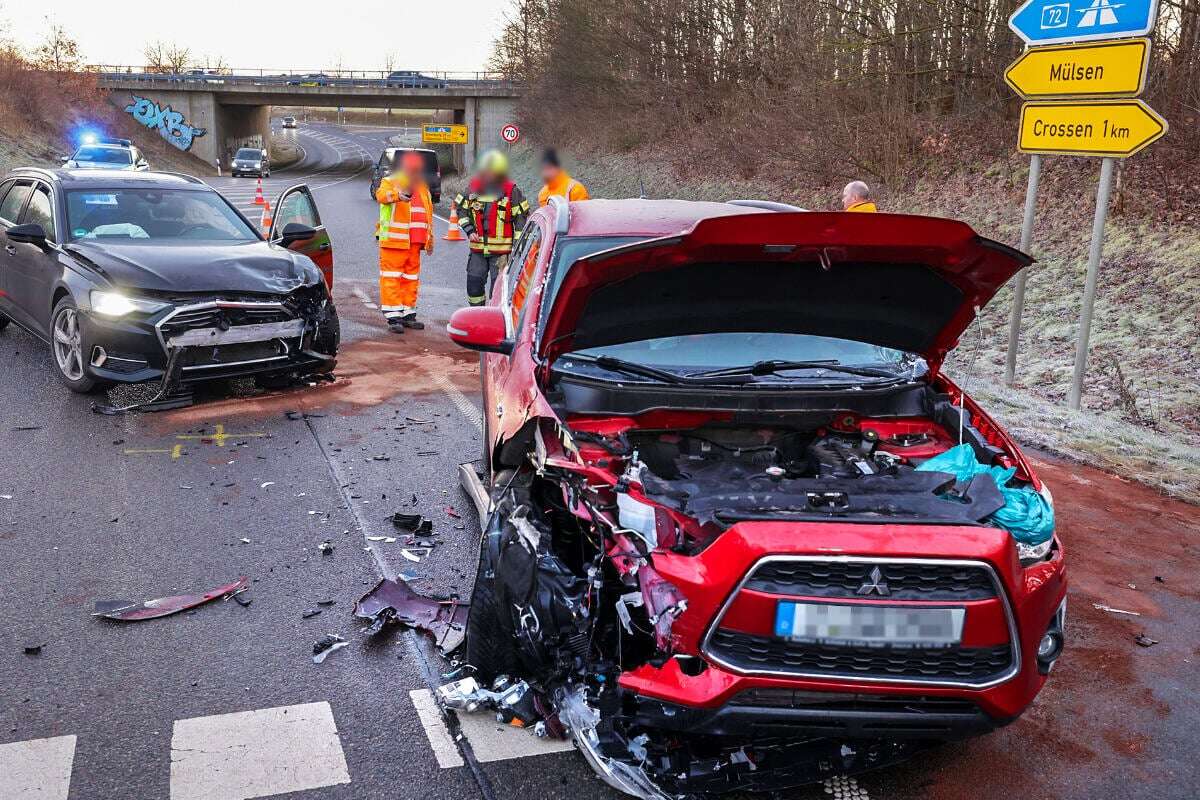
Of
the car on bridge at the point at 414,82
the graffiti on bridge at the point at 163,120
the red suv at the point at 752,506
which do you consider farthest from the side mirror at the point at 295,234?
the graffiti on bridge at the point at 163,120

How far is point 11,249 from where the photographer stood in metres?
8.56

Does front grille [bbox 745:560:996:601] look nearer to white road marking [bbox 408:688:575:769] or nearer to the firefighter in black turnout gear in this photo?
white road marking [bbox 408:688:575:769]

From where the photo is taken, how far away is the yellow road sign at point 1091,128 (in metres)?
7.54

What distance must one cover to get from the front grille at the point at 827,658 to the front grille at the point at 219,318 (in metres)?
5.45

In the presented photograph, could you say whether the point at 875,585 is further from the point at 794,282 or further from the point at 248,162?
the point at 248,162

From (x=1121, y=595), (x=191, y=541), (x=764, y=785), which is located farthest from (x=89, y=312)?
(x=1121, y=595)

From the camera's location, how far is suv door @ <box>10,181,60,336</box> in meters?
7.78

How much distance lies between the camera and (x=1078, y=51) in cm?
809

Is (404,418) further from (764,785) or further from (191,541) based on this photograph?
(764,785)

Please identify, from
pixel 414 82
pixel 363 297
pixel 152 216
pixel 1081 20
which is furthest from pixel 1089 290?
pixel 414 82

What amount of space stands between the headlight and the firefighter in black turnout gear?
4.17 metres

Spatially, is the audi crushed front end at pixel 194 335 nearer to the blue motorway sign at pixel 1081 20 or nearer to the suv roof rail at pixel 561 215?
the suv roof rail at pixel 561 215

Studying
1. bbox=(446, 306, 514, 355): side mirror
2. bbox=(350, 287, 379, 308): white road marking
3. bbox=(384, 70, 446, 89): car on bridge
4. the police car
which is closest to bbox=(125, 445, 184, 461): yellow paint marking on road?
bbox=(446, 306, 514, 355): side mirror

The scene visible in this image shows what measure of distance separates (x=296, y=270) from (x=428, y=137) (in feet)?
133
